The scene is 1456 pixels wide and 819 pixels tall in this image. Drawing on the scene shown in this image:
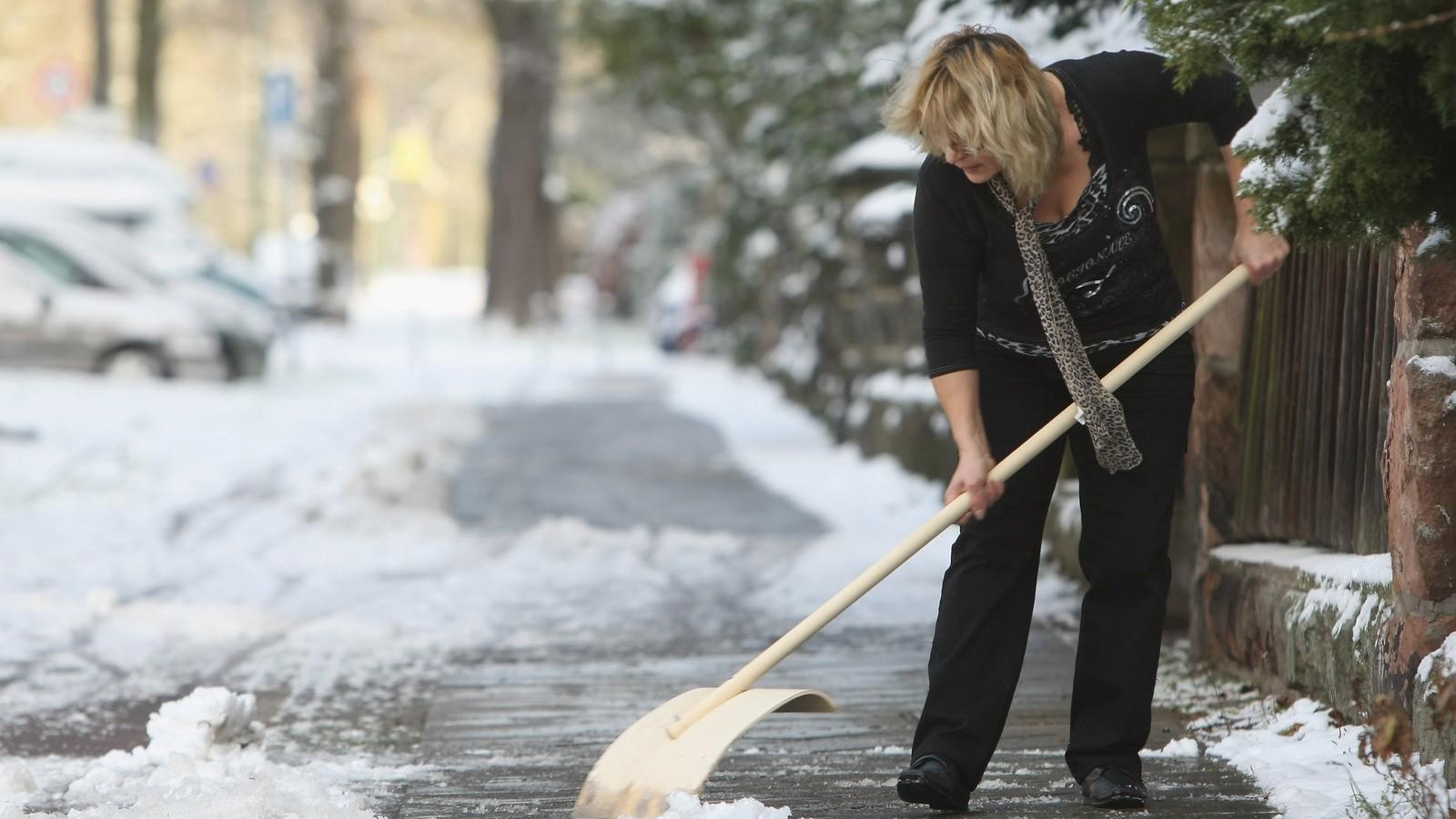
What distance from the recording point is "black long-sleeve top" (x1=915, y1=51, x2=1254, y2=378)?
12.4ft

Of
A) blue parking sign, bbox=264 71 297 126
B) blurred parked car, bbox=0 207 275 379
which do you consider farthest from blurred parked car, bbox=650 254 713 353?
blurred parked car, bbox=0 207 275 379

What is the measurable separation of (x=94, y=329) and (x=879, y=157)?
7672 mm

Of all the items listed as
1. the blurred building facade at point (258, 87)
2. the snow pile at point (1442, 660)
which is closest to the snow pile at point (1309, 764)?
the snow pile at point (1442, 660)

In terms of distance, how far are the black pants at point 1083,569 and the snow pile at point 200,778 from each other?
120 centimetres

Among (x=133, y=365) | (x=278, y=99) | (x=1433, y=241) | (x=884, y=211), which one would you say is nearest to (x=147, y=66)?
(x=278, y=99)

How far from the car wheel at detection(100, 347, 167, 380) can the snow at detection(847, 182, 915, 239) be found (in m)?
7.21

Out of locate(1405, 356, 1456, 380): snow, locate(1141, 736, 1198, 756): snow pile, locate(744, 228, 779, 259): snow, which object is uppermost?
locate(744, 228, 779, 259): snow

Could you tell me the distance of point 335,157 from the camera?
106 ft

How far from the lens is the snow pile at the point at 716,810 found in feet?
11.9

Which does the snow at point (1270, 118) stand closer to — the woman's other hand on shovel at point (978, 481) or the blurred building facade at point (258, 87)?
the woman's other hand on shovel at point (978, 481)

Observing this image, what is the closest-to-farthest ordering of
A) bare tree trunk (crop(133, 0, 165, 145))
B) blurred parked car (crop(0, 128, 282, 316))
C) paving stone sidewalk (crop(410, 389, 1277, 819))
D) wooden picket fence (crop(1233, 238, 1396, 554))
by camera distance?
paving stone sidewalk (crop(410, 389, 1277, 819)) → wooden picket fence (crop(1233, 238, 1396, 554)) → blurred parked car (crop(0, 128, 282, 316)) → bare tree trunk (crop(133, 0, 165, 145))

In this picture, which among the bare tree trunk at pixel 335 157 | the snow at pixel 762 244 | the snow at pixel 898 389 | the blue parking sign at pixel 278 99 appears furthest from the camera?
the bare tree trunk at pixel 335 157

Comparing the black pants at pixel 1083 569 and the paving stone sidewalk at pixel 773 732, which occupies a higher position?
the black pants at pixel 1083 569

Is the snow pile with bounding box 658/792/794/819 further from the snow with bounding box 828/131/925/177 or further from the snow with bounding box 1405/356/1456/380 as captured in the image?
the snow with bounding box 828/131/925/177
